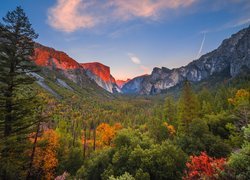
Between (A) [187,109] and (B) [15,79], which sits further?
(A) [187,109]

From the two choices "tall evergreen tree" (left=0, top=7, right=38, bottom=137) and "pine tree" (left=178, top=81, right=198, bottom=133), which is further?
"pine tree" (left=178, top=81, right=198, bottom=133)

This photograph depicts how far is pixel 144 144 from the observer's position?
2192 cm

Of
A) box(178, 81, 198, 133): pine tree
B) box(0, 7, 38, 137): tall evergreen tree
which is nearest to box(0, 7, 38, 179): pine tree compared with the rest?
box(0, 7, 38, 137): tall evergreen tree

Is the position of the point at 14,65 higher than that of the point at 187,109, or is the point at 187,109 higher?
the point at 14,65

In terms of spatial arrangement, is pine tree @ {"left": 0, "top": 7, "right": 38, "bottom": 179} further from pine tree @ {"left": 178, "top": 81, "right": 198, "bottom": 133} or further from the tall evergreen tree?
pine tree @ {"left": 178, "top": 81, "right": 198, "bottom": 133}

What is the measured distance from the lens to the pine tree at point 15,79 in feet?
48.3

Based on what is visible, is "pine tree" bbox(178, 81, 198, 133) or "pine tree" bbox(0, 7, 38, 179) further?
"pine tree" bbox(178, 81, 198, 133)

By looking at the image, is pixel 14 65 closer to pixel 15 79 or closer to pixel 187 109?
pixel 15 79

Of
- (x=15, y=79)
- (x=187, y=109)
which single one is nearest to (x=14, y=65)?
(x=15, y=79)

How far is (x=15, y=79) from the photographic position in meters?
15.3

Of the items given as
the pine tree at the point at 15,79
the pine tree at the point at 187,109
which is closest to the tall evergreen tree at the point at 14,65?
the pine tree at the point at 15,79

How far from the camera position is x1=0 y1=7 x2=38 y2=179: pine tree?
14734 millimetres

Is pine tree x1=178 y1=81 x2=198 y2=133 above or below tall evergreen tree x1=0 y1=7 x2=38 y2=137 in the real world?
below

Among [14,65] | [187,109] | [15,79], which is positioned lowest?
[187,109]
